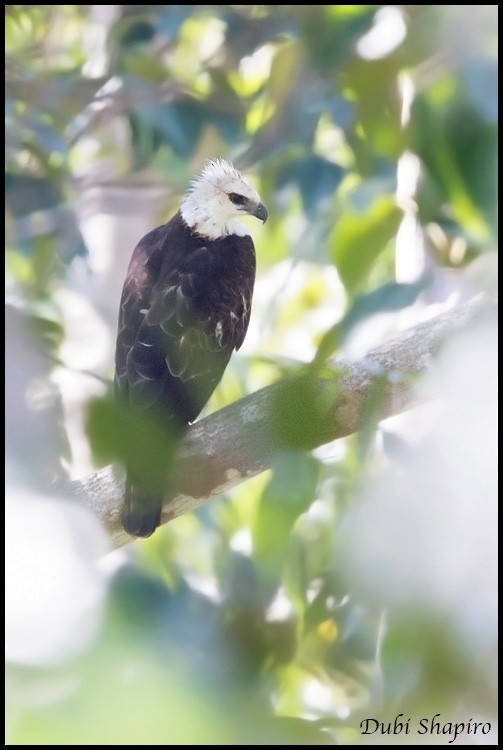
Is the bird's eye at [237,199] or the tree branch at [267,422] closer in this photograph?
the tree branch at [267,422]

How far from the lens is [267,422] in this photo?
569 mm

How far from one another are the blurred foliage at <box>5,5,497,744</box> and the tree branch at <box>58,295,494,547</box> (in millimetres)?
15

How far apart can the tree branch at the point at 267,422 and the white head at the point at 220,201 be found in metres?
0.22

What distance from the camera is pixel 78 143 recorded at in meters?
0.83

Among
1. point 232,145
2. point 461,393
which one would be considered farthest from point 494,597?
point 232,145

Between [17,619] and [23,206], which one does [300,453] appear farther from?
[23,206]

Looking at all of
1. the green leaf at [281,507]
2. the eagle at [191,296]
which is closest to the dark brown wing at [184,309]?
the eagle at [191,296]

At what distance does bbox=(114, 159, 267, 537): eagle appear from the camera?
2.32 feet

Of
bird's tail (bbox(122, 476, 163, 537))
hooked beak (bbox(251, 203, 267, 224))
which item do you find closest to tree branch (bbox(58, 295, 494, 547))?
bird's tail (bbox(122, 476, 163, 537))

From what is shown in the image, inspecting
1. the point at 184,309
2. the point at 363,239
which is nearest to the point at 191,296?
the point at 184,309

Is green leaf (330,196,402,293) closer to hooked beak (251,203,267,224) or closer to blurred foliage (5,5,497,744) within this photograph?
blurred foliage (5,5,497,744)

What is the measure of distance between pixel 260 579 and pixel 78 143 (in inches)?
19.5

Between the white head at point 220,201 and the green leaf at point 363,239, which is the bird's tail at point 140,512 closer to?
the green leaf at point 363,239

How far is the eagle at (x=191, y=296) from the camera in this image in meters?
0.71
